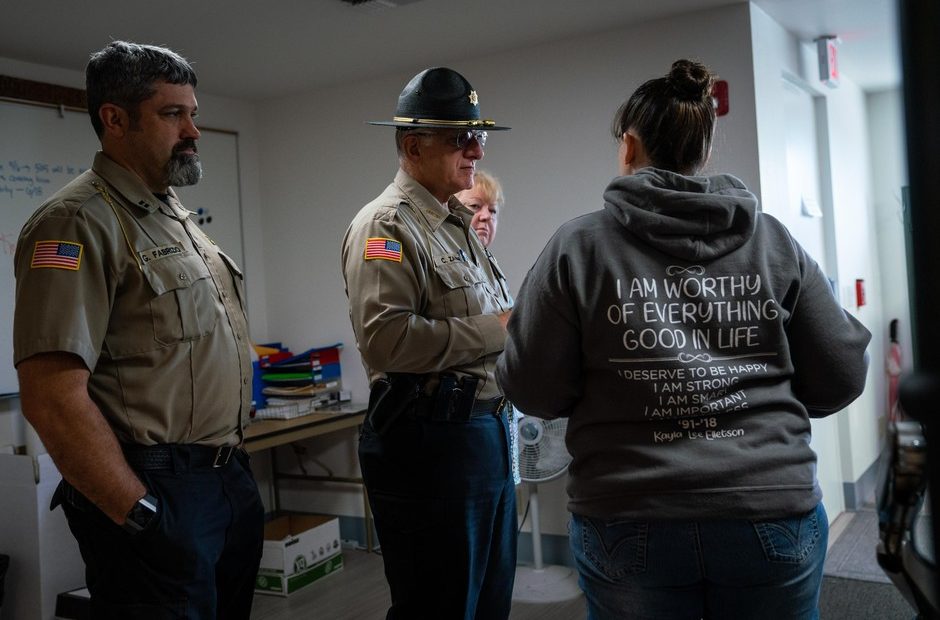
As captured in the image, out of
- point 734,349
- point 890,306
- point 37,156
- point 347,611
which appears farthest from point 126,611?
point 37,156

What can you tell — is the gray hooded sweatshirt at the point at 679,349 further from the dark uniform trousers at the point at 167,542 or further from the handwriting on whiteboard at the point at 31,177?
the handwriting on whiteboard at the point at 31,177

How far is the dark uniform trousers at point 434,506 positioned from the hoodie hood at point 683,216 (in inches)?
31.2

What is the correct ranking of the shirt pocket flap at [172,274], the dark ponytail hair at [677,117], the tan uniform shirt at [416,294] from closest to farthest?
1. the dark ponytail hair at [677,117]
2. the shirt pocket flap at [172,274]
3. the tan uniform shirt at [416,294]

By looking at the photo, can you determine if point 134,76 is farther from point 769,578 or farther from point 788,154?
point 788,154

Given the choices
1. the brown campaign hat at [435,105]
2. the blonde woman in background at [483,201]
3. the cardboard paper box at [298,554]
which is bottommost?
the cardboard paper box at [298,554]

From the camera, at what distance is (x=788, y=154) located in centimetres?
395

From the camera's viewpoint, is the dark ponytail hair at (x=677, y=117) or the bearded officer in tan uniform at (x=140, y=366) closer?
the dark ponytail hair at (x=677, y=117)

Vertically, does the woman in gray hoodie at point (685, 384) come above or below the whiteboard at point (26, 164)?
below

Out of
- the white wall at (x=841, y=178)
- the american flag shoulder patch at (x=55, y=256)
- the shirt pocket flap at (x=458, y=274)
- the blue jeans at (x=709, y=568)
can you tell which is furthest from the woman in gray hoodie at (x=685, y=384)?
the white wall at (x=841, y=178)

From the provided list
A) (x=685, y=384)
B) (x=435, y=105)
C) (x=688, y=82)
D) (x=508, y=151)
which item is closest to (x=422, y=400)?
(x=435, y=105)

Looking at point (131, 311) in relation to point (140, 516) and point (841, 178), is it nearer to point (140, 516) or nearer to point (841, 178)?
point (140, 516)

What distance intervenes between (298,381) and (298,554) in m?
0.89

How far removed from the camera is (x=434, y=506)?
1797 mm

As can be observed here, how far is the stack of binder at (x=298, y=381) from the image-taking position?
424cm
